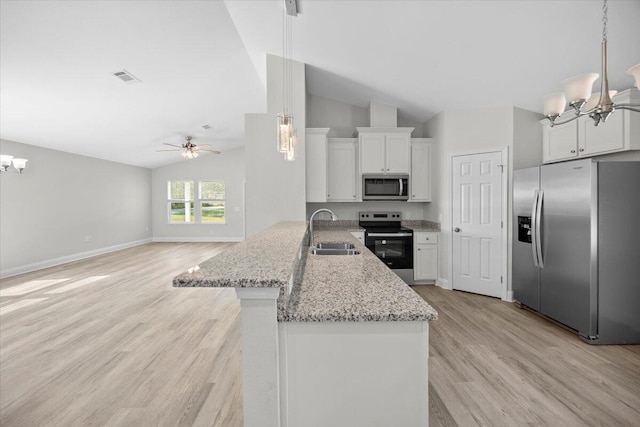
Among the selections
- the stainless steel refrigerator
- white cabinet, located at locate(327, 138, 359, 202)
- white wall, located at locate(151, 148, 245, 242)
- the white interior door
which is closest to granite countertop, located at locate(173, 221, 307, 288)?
the stainless steel refrigerator

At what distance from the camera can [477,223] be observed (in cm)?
419

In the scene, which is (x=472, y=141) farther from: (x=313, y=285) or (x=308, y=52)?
(x=313, y=285)

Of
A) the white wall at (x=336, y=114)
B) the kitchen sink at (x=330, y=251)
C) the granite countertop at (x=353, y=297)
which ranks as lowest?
the granite countertop at (x=353, y=297)

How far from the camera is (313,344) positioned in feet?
3.98

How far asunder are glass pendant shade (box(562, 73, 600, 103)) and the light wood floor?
1759 mm

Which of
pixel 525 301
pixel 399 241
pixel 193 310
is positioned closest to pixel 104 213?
pixel 193 310

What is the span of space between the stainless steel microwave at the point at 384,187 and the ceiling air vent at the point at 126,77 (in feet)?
11.0

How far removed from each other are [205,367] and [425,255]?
3.26 meters

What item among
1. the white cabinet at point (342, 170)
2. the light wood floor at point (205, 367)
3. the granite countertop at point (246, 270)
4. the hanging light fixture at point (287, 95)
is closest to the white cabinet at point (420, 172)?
the white cabinet at point (342, 170)

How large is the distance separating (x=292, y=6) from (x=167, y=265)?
5.29 metres

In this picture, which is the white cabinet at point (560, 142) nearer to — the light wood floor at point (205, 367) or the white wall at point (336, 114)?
the light wood floor at point (205, 367)

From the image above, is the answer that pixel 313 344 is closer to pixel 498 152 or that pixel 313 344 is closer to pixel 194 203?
pixel 498 152

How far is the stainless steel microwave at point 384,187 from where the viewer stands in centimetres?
463

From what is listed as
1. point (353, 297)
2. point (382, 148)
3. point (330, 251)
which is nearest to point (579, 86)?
point (353, 297)
